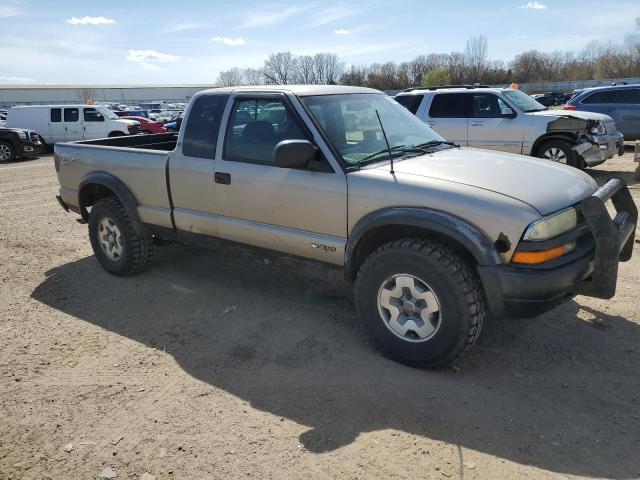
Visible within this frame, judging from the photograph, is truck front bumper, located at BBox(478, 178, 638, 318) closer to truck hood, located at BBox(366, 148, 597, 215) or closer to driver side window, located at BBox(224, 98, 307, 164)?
truck hood, located at BBox(366, 148, 597, 215)

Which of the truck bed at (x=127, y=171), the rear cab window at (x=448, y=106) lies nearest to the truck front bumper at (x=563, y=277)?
the truck bed at (x=127, y=171)

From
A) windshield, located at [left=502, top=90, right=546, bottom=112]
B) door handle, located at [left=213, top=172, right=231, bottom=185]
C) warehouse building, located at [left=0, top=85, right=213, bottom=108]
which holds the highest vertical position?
warehouse building, located at [left=0, top=85, right=213, bottom=108]

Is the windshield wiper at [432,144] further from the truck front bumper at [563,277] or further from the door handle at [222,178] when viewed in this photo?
the door handle at [222,178]

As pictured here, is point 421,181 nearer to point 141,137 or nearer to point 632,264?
Result: point 632,264

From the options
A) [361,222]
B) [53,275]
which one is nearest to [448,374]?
[361,222]

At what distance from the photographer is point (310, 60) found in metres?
110

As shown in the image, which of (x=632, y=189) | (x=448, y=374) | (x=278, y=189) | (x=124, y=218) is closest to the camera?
(x=448, y=374)

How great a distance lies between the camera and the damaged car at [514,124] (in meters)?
9.85

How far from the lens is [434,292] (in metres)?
3.29

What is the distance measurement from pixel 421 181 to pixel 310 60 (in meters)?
114

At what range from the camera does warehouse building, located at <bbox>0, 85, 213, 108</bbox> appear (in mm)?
80875

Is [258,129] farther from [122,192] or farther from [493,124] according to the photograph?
[493,124]

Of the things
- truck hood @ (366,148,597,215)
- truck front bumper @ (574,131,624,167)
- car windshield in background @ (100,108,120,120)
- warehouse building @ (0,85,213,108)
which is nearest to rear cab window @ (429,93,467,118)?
truck front bumper @ (574,131,624,167)

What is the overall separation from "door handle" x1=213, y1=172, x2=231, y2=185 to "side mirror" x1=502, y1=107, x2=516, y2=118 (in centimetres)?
778
